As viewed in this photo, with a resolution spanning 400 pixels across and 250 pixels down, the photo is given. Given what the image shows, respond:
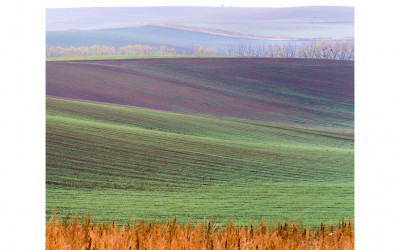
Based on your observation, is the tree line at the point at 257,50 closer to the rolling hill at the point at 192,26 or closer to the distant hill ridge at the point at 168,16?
the rolling hill at the point at 192,26

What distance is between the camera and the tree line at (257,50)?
415 inches

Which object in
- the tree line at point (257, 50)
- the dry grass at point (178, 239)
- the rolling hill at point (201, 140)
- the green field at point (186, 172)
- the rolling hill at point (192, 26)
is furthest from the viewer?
the tree line at point (257, 50)

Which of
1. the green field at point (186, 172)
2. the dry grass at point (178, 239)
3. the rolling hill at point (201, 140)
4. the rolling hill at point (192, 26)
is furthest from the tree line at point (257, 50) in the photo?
the dry grass at point (178, 239)

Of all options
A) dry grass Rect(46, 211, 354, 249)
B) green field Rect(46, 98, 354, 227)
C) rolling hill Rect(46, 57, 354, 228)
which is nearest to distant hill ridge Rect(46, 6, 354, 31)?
rolling hill Rect(46, 57, 354, 228)

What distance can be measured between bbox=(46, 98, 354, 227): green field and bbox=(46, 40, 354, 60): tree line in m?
1.50

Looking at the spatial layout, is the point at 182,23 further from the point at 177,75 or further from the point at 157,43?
the point at 177,75

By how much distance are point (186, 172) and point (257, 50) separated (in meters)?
5.71

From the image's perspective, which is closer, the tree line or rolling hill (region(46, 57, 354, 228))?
rolling hill (region(46, 57, 354, 228))

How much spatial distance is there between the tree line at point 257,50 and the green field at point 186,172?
4.92 feet

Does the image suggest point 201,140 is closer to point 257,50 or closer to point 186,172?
point 186,172

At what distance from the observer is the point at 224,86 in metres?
13.4

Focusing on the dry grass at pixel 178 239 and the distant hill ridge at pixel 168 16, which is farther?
the distant hill ridge at pixel 168 16

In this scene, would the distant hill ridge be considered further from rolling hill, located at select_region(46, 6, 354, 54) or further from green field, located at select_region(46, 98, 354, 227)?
green field, located at select_region(46, 98, 354, 227)

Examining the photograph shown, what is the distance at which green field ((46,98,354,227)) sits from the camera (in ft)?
15.5
